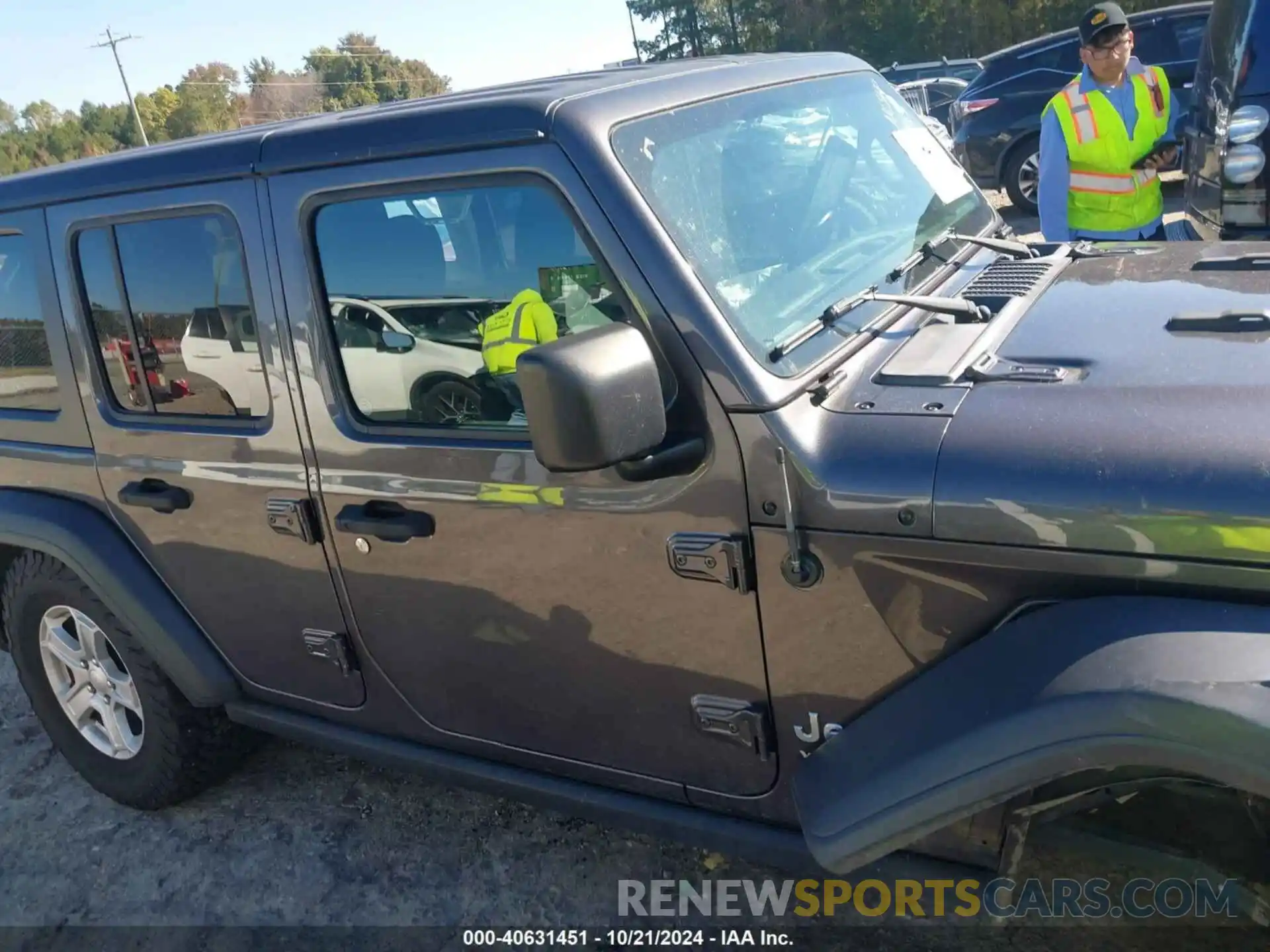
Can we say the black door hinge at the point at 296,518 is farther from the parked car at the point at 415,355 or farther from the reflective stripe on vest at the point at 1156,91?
the reflective stripe on vest at the point at 1156,91

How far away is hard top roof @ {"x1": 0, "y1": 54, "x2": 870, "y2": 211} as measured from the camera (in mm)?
2018

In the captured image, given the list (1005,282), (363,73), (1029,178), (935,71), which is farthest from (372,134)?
(363,73)

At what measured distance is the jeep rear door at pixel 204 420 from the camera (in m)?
2.45

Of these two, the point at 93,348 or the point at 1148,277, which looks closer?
the point at 1148,277

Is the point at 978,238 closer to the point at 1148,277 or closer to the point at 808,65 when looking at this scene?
the point at 1148,277

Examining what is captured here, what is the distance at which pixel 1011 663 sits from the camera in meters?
1.62

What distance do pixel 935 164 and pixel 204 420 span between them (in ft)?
6.58

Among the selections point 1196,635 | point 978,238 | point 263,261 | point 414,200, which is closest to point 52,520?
point 263,261

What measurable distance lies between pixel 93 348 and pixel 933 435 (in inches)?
87.8

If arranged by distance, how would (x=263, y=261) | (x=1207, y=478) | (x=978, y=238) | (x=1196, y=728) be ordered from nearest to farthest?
(x=1196, y=728) < (x=1207, y=478) < (x=263, y=261) < (x=978, y=238)

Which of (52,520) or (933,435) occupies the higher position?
(933,435)

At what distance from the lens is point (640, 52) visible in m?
42.2

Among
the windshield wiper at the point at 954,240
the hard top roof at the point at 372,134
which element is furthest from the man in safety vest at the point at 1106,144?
the hard top roof at the point at 372,134

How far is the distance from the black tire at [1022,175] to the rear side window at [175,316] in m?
9.02
